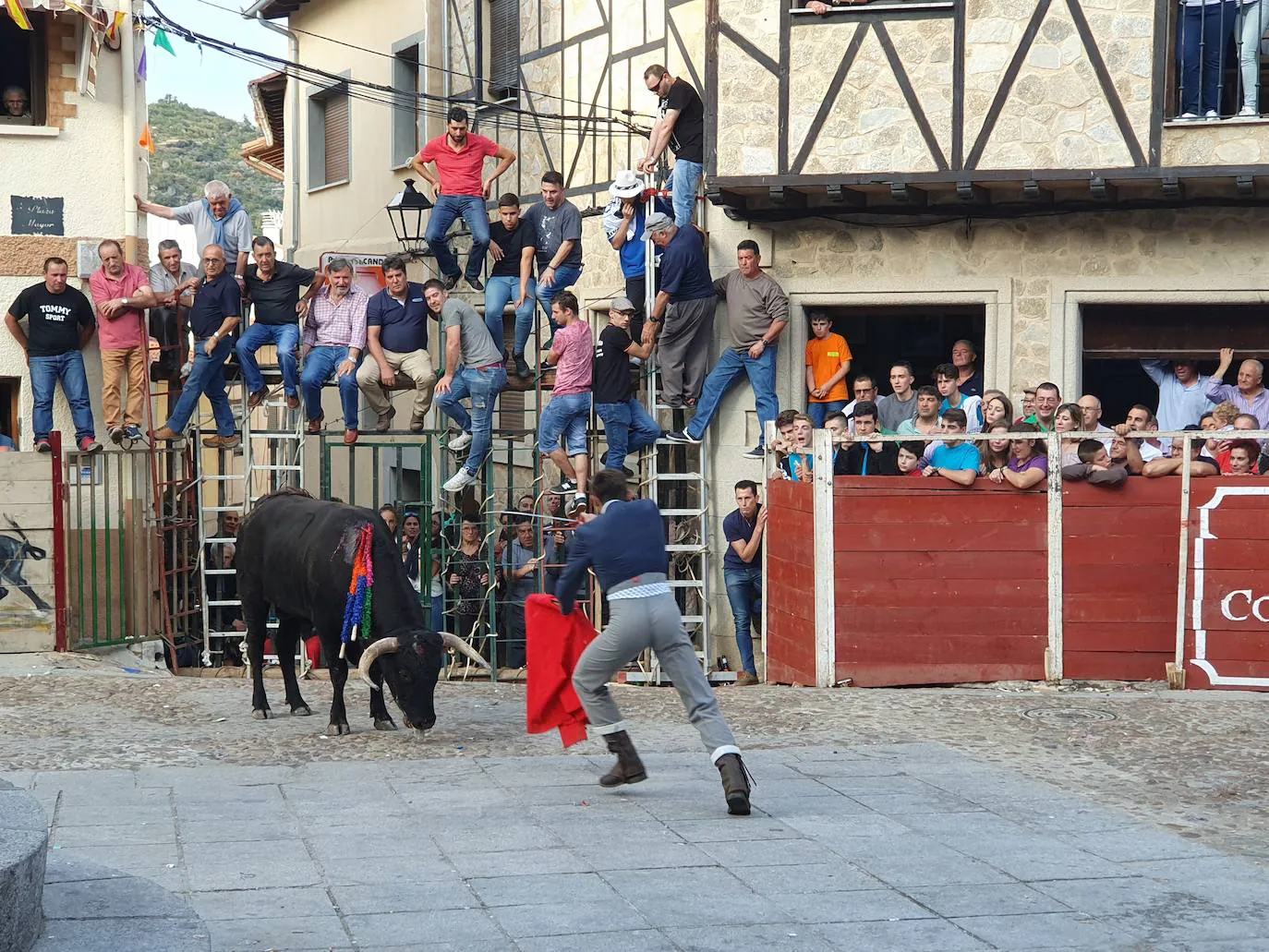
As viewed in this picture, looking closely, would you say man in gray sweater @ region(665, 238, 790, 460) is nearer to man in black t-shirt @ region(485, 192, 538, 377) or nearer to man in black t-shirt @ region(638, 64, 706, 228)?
man in black t-shirt @ region(638, 64, 706, 228)

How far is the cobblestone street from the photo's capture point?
6711 mm

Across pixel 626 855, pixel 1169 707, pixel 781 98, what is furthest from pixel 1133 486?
pixel 626 855

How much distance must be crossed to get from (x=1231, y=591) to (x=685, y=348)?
5.61 meters

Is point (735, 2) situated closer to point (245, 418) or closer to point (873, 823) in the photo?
point (245, 418)

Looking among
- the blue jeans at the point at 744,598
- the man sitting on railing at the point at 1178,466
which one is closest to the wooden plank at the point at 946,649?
the man sitting on railing at the point at 1178,466

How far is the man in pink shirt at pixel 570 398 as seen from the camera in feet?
50.4

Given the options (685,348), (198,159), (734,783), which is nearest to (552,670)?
(734,783)

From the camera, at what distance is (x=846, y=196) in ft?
51.0

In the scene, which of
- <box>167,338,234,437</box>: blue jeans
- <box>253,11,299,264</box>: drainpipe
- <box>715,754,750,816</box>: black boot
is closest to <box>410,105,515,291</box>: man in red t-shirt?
<box>167,338,234,437</box>: blue jeans

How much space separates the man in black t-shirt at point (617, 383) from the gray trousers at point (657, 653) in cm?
652

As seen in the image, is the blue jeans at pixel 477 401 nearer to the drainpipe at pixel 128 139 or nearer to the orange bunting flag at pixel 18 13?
the drainpipe at pixel 128 139

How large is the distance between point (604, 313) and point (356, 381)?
3.66 metres

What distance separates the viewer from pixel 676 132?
644 inches

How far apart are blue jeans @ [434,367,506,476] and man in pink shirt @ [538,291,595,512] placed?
55 centimetres
